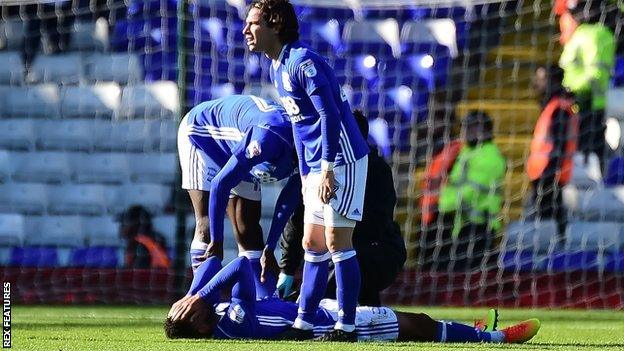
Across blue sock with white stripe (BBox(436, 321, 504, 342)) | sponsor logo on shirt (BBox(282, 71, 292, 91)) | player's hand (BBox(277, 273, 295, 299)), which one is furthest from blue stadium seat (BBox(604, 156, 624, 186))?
sponsor logo on shirt (BBox(282, 71, 292, 91))

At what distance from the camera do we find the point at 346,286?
18.5 ft

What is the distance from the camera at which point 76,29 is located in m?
11.3

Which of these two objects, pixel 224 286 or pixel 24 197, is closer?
pixel 224 286

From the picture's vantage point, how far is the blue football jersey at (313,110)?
5.58 meters

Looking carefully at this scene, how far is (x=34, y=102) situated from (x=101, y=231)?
124 cm

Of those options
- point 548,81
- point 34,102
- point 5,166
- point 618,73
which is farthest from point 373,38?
point 5,166

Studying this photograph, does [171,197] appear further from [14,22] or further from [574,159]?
[574,159]

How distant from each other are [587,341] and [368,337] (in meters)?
1.11

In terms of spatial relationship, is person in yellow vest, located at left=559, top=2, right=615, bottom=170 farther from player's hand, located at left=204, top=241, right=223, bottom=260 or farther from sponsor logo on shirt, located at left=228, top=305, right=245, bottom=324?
sponsor logo on shirt, located at left=228, top=305, right=245, bottom=324

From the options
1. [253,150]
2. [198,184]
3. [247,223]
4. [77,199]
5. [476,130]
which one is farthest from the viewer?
[77,199]

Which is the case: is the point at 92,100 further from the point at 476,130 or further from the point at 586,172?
the point at 586,172

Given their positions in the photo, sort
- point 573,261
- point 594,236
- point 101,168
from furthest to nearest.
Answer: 1. point 101,168
2. point 594,236
3. point 573,261

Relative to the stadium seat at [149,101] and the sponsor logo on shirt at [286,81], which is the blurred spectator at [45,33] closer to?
the stadium seat at [149,101]

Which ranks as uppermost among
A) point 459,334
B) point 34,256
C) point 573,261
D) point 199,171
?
point 199,171
